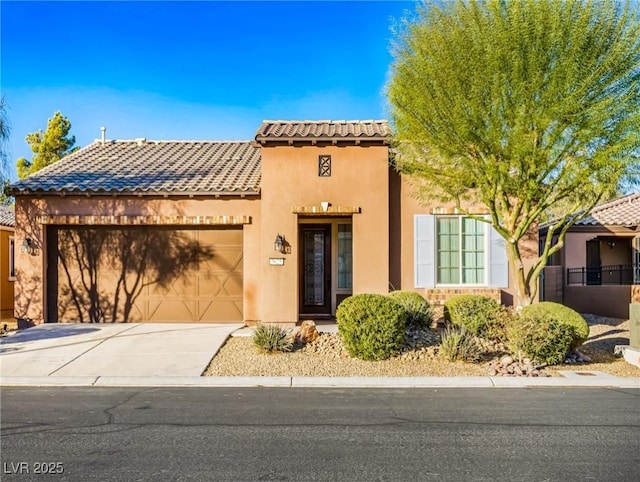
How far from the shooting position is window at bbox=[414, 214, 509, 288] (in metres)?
14.0

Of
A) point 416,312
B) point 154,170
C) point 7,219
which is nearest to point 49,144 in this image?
point 7,219

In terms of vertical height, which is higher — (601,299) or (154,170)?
(154,170)

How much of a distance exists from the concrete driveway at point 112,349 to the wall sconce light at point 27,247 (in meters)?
1.94

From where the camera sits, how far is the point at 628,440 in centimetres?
599

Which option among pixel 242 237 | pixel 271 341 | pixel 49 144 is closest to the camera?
pixel 271 341

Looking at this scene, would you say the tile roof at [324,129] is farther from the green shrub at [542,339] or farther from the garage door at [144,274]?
the green shrub at [542,339]

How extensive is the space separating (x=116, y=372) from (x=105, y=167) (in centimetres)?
843

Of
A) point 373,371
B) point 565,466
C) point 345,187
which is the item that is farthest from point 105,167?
point 565,466

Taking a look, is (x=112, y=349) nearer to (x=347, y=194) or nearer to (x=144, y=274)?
(x=144, y=274)

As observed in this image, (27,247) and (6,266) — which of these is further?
(6,266)

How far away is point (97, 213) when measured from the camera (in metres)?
14.1

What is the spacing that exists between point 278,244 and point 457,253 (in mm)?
4627

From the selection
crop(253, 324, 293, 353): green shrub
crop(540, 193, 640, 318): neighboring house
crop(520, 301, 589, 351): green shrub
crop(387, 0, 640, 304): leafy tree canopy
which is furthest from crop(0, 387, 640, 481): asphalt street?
crop(540, 193, 640, 318): neighboring house

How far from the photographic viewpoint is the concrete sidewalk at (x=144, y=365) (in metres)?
9.00
